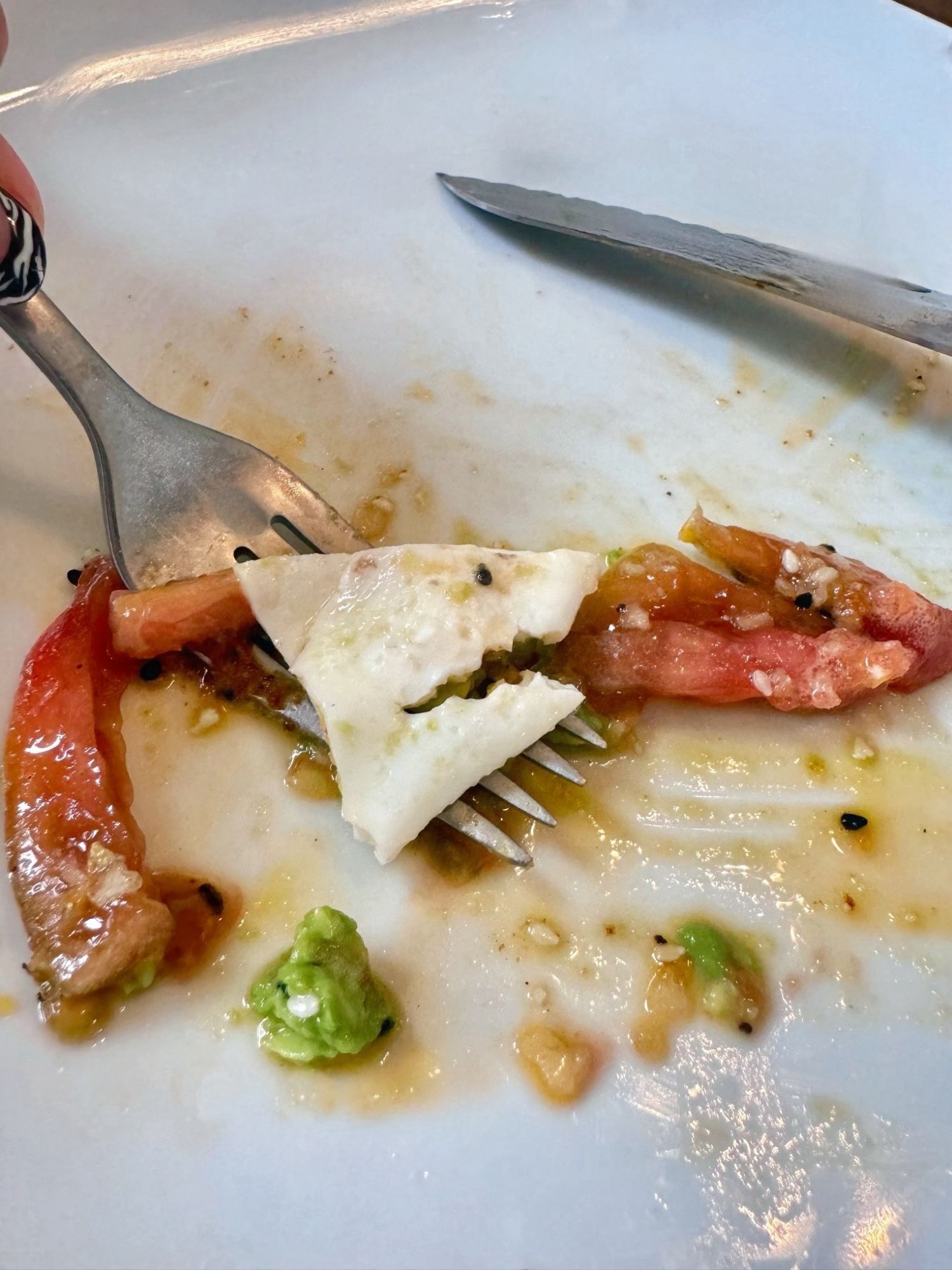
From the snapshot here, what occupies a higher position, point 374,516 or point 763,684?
point 374,516

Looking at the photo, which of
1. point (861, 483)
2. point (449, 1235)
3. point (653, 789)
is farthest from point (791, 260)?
point (449, 1235)

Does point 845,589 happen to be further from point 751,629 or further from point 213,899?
point 213,899

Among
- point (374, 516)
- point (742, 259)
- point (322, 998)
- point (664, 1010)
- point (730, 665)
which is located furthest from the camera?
point (742, 259)

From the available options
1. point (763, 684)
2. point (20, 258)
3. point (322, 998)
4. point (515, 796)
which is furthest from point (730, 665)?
point (20, 258)

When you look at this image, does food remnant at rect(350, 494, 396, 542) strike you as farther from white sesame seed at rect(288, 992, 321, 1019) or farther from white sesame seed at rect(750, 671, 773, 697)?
white sesame seed at rect(288, 992, 321, 1019)

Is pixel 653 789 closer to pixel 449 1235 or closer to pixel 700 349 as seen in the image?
pixel 449 1235

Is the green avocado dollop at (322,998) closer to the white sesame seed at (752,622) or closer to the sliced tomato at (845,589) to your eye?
the white sesame seed at (752,622)
